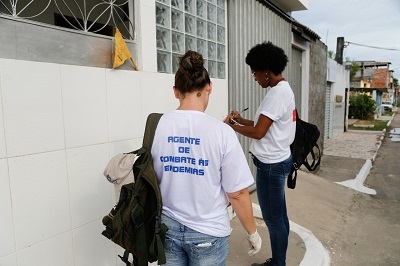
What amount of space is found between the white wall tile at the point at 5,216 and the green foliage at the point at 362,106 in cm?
2875

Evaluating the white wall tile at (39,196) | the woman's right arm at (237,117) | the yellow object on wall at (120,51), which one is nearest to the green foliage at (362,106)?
the woman's right arm at (237,117)

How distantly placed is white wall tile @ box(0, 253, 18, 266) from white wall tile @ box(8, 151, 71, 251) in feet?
0.18

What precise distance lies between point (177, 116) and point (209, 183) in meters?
0.39

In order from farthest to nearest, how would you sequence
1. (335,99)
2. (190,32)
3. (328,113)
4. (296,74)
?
(335,99) < (328,113) < (296,74) < (190,32)

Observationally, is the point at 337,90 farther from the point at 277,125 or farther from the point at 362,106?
the point at 277,125

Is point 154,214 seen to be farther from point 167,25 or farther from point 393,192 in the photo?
point 393,192

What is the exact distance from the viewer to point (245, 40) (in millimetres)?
4711

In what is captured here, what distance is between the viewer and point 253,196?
16.3 feet

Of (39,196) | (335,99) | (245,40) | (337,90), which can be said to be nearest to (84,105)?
(39,196)

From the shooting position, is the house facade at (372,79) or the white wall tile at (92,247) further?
the house facade at (372,79)

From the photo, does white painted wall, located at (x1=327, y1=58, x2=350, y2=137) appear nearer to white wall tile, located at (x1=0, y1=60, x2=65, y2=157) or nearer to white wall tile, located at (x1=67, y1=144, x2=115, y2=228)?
white wall tile, located at (x1=67, y1=144, x2=115, y2=228)

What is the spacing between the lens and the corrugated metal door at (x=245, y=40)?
4.32 m

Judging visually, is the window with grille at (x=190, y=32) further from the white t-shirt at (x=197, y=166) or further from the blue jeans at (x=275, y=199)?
the white t-shirt at (x=197, y=166)

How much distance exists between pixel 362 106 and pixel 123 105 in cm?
2794
